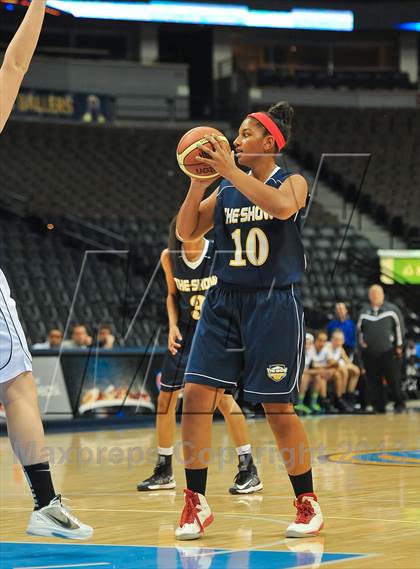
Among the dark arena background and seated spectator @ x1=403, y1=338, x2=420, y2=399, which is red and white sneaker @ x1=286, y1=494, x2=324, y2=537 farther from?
seated spectator @ x1=403, y1=338, x2=420, y2=399

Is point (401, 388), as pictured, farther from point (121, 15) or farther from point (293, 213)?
point (121, 15)

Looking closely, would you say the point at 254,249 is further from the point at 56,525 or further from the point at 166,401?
the point at 166,401

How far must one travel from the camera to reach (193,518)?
5.80 metres

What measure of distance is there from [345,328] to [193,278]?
7988 millimetres

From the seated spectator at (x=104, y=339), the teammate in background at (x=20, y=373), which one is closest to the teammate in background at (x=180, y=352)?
the teammate in background at (x=20, y=373)

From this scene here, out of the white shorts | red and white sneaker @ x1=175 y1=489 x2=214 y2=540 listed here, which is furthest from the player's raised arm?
red and white sneaker @ x1=175 y1=489 x2=214 y2=540

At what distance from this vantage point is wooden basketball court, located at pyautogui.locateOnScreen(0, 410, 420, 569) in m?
5.22

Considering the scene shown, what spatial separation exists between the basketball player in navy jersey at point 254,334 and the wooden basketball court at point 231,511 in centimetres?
27

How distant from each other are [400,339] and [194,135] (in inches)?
387

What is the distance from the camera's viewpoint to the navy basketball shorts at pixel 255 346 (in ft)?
19.1

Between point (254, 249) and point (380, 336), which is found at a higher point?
point (254, 249)

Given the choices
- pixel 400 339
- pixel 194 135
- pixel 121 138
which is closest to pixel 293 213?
pixel 194 135

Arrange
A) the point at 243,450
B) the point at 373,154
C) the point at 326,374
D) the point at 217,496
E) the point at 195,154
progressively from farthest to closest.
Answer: the point at 373,154
the point at 326,374
the point at 243,450
the point at 217,496
the point at 195,154

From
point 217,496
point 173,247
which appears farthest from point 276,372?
point 173,247
